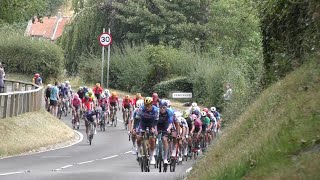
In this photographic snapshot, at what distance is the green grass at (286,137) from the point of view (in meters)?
8.61

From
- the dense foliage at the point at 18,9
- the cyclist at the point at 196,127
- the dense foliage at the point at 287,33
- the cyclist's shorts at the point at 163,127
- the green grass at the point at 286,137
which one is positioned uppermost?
the dense foliage at the point at 18,9

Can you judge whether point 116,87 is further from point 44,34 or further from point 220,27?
point 44,34

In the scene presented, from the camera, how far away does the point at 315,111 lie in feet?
32.3

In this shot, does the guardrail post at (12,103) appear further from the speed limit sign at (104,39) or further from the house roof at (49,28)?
the house roof at (49,28)

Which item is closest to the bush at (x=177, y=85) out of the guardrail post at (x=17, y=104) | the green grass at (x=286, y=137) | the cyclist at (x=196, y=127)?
the guardrail post at (x=17, y=104)

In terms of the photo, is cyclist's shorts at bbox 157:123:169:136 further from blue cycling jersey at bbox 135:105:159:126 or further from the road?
the road

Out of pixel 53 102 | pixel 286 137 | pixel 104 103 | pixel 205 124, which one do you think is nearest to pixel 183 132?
pixel 205 124

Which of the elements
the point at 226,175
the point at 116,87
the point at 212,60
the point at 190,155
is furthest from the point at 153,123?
the point at 116,87

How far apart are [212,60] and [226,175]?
4576 cm

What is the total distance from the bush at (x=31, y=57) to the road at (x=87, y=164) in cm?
2488

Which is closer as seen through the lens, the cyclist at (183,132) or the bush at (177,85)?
the cyclist at (183,132)

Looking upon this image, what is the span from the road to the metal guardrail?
2.64m

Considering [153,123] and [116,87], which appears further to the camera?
[116,87]

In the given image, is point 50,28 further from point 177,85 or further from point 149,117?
point 149,117
